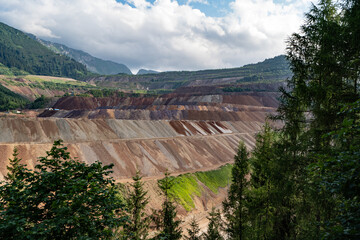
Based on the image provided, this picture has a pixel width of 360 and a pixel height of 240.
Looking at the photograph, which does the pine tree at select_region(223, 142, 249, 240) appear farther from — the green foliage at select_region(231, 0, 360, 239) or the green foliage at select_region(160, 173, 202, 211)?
the green foliage at select_region(160, 173, 202, 211)

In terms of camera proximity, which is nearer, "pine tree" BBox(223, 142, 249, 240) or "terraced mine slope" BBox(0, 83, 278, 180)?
"pine tree" BBox(223, 142, 249, 240)

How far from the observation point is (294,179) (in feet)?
40.6

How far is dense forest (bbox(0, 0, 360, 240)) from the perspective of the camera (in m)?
5.80

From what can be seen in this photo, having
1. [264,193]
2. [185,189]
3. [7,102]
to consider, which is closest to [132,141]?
[185,189]

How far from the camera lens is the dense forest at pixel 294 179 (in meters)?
5.80

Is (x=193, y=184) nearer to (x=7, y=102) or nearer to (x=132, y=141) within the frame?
(x=132, y=141)

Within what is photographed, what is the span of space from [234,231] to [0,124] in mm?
49902

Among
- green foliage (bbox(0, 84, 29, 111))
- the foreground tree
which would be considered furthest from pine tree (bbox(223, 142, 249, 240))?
green foliage (bbox(0, 84, 29, 111))

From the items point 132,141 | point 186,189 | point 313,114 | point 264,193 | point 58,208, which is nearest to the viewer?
point 58,208

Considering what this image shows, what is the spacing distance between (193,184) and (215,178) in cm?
682

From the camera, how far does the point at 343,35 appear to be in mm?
10461

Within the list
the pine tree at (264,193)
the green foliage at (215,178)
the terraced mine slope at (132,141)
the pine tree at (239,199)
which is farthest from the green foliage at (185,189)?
the pine tree at (264,193)

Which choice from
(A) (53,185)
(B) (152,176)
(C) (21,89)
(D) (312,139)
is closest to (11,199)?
(A) (53,185)

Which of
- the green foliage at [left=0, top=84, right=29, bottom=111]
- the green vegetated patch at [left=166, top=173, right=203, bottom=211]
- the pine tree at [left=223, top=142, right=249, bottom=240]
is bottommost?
the green vegetated patch at [left=166, top=173, right=203, bottom=211]
